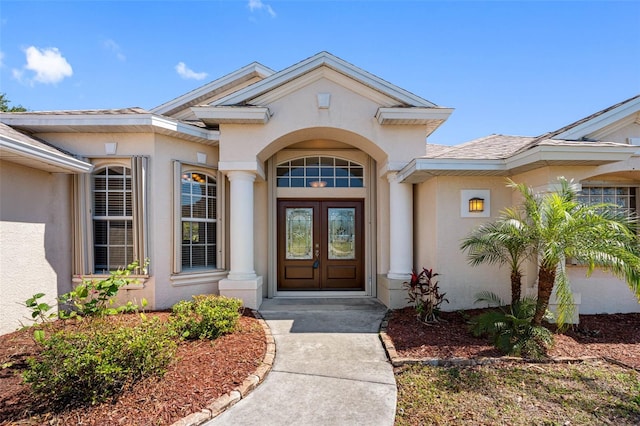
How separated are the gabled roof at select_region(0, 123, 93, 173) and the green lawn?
6637 mm

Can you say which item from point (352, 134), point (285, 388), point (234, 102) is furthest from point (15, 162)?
point (352, 134)

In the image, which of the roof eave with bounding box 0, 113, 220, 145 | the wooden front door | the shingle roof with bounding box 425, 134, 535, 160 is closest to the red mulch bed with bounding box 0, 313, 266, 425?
the wooden front door

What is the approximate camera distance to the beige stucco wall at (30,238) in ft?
17.6

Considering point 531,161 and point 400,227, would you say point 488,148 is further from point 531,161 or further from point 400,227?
point 400,227

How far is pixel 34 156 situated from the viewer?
5312mm

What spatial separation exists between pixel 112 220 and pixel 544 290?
8.33 m

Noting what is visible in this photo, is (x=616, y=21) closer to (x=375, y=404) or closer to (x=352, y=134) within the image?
(x=352, y=134)

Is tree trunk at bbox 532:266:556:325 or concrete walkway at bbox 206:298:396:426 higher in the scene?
tree trunk at bbox 532:266:556:325

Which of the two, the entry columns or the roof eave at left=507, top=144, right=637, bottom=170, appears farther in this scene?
the entry columns

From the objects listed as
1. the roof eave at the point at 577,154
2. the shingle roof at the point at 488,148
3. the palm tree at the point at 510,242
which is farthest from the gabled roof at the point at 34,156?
the roof eave at the point at 577,154

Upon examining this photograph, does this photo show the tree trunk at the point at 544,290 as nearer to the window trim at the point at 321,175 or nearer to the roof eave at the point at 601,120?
the roof eave at the point at 601,120

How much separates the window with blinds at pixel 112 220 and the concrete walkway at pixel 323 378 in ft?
11.5

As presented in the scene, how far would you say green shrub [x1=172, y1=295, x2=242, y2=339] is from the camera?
16.9 feet

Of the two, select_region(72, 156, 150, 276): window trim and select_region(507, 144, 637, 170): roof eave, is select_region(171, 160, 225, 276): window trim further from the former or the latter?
select_region(507, 144, 637, 170): roof eave
